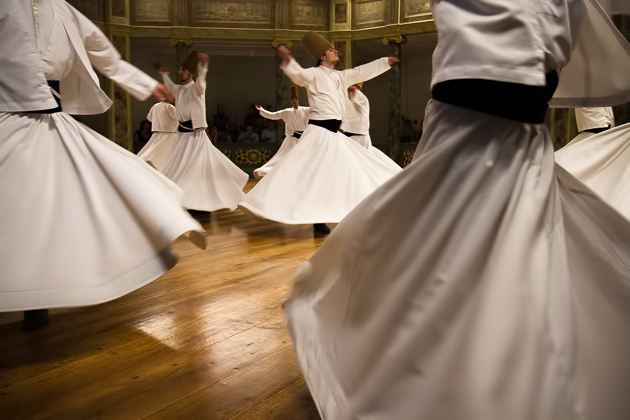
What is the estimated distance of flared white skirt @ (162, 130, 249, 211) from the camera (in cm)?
589

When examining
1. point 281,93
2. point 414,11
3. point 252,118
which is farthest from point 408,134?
point 252,118

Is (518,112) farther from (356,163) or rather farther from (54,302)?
(356,163)

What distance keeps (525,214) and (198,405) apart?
3.52ft

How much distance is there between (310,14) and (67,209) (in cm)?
1128

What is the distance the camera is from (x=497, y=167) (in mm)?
1296

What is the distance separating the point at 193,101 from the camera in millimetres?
6176

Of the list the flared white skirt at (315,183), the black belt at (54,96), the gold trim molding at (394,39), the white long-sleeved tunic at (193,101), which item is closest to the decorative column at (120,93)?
the gold trim molding at (394,39)

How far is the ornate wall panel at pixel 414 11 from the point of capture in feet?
37.3

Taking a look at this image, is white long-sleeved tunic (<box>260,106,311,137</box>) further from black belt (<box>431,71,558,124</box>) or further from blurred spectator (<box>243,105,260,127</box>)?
black belt (<box>431,71,558,124</box>)

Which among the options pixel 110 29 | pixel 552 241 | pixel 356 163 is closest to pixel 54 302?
pixel 552 241

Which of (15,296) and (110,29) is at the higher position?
(110,29)

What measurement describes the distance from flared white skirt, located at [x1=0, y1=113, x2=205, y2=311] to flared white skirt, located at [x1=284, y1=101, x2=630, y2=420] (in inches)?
37.9

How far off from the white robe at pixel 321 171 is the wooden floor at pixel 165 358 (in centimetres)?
141

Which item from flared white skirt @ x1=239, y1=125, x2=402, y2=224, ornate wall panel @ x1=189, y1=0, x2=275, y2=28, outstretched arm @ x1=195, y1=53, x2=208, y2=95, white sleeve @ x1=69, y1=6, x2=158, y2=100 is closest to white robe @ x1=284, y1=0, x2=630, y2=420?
white sleeve @ x1=69, y1=6, x2=158, y2=100
